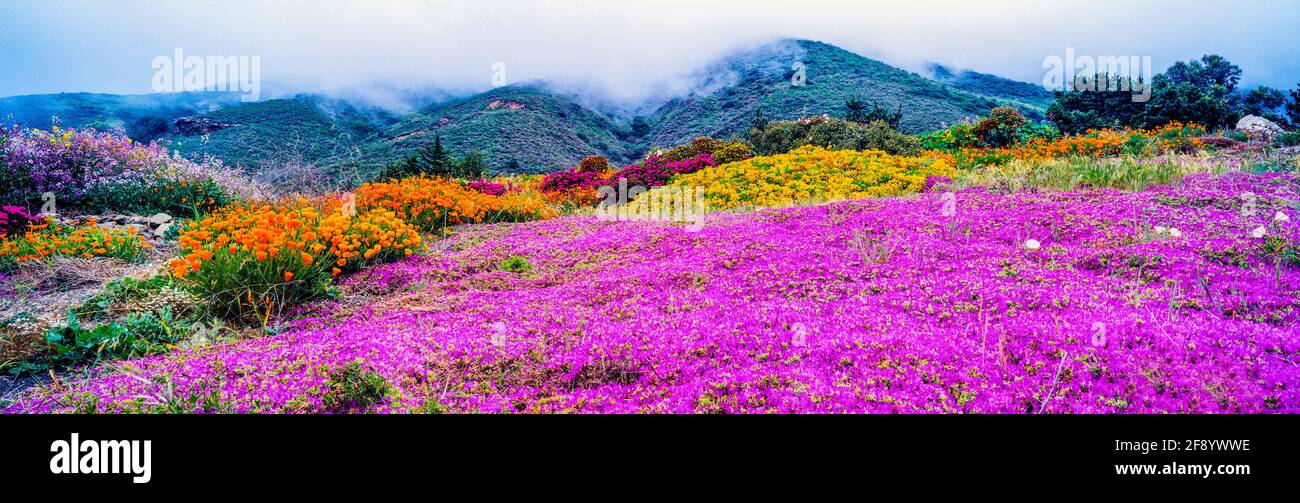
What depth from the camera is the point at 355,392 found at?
2141 mm

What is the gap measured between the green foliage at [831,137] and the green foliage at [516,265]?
35.1 feet

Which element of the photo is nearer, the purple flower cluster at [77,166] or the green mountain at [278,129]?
the purple flower cluster at [77,166]

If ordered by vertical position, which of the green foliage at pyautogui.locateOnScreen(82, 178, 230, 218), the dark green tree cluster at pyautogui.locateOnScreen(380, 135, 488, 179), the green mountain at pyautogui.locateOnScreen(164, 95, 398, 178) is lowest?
the green foliage at pyautogui.locateOnScreen(82, 178, 230, 218)

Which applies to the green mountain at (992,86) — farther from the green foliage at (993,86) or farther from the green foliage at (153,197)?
the green foliage at (153,197)

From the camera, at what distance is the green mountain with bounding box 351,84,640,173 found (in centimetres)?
2705

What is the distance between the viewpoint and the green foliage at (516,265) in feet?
16.6

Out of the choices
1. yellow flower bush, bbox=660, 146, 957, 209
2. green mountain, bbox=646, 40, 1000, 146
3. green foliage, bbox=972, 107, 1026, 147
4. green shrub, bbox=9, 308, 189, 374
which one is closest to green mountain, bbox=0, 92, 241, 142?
green mountain, bbox=646, 40, 1000, 146

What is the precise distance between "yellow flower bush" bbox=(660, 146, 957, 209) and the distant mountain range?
13.8 metres

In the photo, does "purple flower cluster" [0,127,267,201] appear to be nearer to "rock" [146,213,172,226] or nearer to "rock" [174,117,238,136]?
"rock" [146,213,172,226]

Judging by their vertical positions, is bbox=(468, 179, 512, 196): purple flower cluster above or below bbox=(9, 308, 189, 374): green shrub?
above

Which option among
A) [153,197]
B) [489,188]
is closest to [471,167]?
[489,188]

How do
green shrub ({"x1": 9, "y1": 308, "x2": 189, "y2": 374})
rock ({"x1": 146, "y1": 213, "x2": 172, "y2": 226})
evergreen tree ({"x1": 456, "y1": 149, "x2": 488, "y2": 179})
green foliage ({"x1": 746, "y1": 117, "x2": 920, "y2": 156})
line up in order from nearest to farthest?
green shrub ({"x1": 9, "y1": 308, "x2": 189, "y2": 374}) < rock ({"x1": 146, "y1": 213, "x2": 172, "y2": 226}) < green foliage ({"x1": 746, "y1": 117, "x2": 920, "y2": 156}) < evergreen tree ({"x1": 456, "y1": 149, "x2": 488, "y2": 179})

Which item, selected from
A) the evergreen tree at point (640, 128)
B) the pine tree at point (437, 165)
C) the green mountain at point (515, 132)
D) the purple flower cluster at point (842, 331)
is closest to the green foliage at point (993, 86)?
the evergreen tree at point (640, 128)

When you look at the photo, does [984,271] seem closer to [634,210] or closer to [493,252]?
[493,252]
